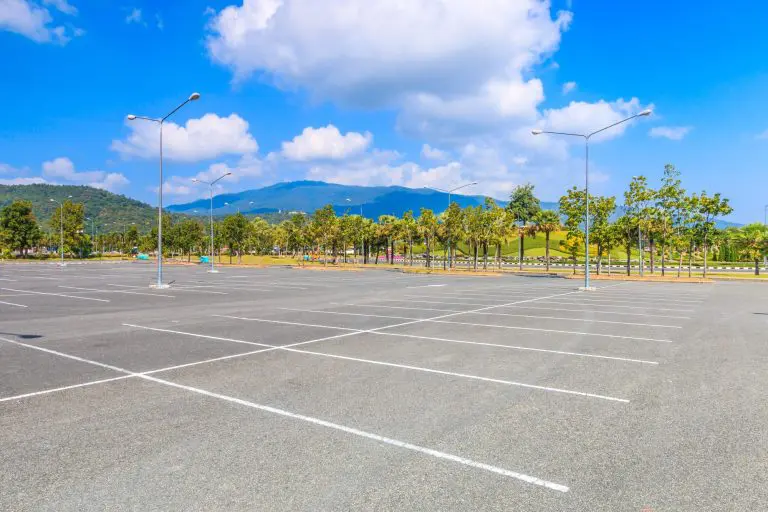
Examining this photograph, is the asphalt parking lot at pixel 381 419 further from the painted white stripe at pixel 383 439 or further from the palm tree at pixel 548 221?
the palm tree at pixel 548 221

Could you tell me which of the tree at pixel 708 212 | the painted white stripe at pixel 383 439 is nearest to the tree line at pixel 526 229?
the tree at pixel 708 212

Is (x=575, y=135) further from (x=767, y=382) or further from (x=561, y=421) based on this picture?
(x=561, y=421)

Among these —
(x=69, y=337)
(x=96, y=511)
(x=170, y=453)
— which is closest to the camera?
(x=96, y=511)

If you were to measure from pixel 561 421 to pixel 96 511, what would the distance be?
4.93 m

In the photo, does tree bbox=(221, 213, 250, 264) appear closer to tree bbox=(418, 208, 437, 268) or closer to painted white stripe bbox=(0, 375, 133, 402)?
tree bbox=(418, 208, 437, 268)

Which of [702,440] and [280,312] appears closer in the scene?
[702,440]

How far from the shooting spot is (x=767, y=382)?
7941mm

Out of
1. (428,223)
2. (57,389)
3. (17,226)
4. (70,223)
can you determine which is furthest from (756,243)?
(17,226)

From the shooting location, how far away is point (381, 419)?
5.99m

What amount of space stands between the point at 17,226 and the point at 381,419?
11585 centimetres

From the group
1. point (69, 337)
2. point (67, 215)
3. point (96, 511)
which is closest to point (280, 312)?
point (69, 337)

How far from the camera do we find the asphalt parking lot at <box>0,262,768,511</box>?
4184 millimetres

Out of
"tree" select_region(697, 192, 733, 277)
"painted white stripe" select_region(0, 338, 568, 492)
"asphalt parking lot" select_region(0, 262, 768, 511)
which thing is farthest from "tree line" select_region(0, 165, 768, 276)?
"painted white stripe" select_region(0, 338, 568, 492)

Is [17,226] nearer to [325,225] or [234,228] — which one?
[234,228]
